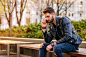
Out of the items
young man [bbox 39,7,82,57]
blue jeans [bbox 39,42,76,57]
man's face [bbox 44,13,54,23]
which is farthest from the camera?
man's face [bbox 44,13,54,23]

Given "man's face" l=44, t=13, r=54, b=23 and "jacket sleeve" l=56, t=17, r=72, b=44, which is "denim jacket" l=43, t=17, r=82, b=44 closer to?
"jacket sleeve" l=56, t=17, r=72, b=44

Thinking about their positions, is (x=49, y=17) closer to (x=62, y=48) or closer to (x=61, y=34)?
(x=61, y=34)

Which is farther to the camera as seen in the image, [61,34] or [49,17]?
[61,34]

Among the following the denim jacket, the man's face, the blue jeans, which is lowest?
the blue jeans

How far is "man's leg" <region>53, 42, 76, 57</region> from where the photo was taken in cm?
288

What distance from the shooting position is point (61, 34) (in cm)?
335

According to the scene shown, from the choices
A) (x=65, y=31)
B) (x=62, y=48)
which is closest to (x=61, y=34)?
(x=65, y=31)

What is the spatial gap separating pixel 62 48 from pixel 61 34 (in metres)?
0.45

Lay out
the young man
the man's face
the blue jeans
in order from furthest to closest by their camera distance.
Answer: the man's face, the young man, the blue jeans

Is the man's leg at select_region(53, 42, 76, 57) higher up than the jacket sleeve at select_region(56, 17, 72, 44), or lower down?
lower down

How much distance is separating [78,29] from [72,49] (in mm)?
4530

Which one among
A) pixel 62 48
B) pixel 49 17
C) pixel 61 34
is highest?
pixel 49 17

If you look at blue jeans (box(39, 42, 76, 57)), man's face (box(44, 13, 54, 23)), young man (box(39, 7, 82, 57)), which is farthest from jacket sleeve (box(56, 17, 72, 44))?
man's face (box(44, 13, 54, 23))

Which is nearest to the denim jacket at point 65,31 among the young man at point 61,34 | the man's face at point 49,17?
the young man at point 61,34
